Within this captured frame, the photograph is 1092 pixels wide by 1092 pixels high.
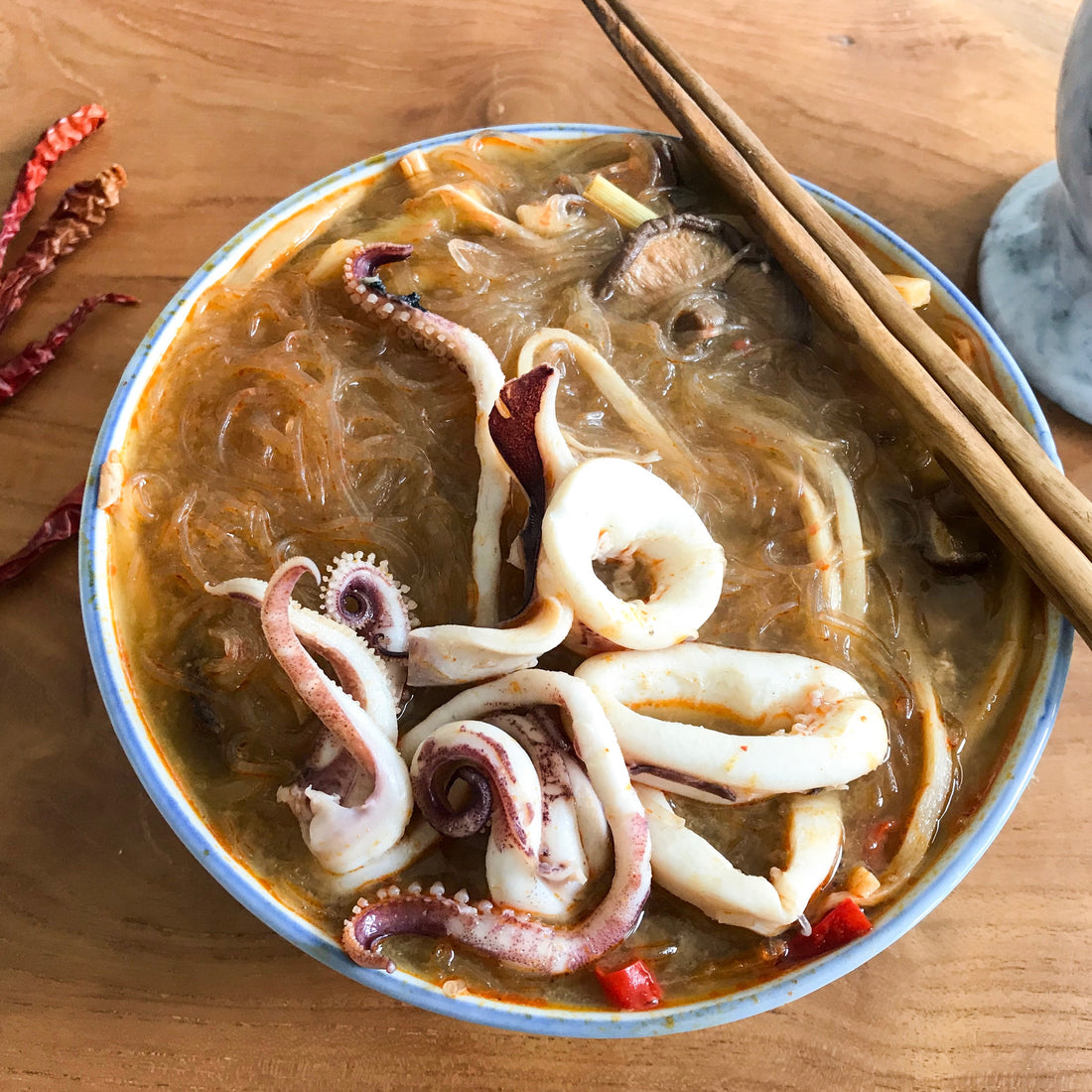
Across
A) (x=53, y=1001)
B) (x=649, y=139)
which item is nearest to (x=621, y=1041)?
(x=53, y=1001)

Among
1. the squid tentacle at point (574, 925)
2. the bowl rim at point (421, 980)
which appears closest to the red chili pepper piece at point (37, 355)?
the bowl rim at point (421, 980)

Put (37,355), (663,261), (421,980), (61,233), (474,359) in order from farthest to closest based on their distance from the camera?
(61,233), (37,355), (663,261), (474,359), (421,980)

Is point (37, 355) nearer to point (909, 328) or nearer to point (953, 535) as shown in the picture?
point (909, 328)

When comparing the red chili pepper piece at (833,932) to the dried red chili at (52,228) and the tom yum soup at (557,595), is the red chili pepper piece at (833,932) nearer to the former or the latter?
the tom yum soup at (557,595)

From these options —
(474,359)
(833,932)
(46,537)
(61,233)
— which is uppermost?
(474,359)

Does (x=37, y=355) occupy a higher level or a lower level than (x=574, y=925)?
higher

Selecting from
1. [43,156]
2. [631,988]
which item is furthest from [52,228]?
[631,988]

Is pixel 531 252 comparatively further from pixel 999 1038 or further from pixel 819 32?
pixel 999 1038
